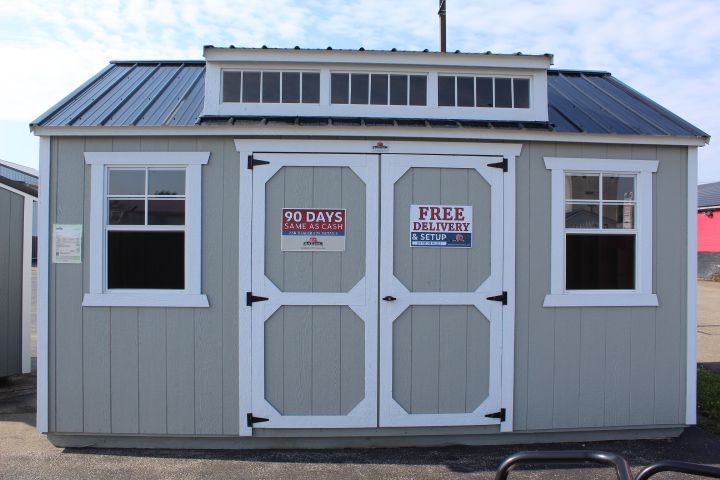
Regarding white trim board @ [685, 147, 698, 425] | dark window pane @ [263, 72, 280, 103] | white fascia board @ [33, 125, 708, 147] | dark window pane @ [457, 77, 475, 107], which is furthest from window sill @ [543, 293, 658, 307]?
dark window pane @ [263, 72, 280, 103]

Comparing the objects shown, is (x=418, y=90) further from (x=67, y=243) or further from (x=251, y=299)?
(x=67, y=243)

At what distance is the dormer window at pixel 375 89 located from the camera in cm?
548

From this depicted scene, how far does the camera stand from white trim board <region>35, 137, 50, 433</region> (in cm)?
509

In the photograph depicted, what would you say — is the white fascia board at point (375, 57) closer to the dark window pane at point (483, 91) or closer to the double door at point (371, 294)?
the dark window pane at point (483, 91)

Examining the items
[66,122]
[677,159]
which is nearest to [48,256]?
[66,122]

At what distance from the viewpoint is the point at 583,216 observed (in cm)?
541

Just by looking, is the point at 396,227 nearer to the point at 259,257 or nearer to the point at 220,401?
the point at 259,257

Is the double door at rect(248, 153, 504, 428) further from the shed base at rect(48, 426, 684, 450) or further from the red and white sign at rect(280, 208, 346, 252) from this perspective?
the shed base at rect(48, 426, 684, 450)

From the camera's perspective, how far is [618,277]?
5449 millimetres

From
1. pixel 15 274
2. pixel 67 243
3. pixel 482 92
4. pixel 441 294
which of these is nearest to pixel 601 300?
pixel 441 294

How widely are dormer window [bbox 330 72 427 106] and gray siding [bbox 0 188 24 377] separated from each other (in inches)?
179

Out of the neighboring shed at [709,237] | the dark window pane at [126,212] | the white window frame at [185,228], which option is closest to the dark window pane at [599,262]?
the white window frame at [185,228]

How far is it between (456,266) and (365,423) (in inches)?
65.7

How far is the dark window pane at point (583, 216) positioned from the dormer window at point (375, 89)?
5.82 ft
